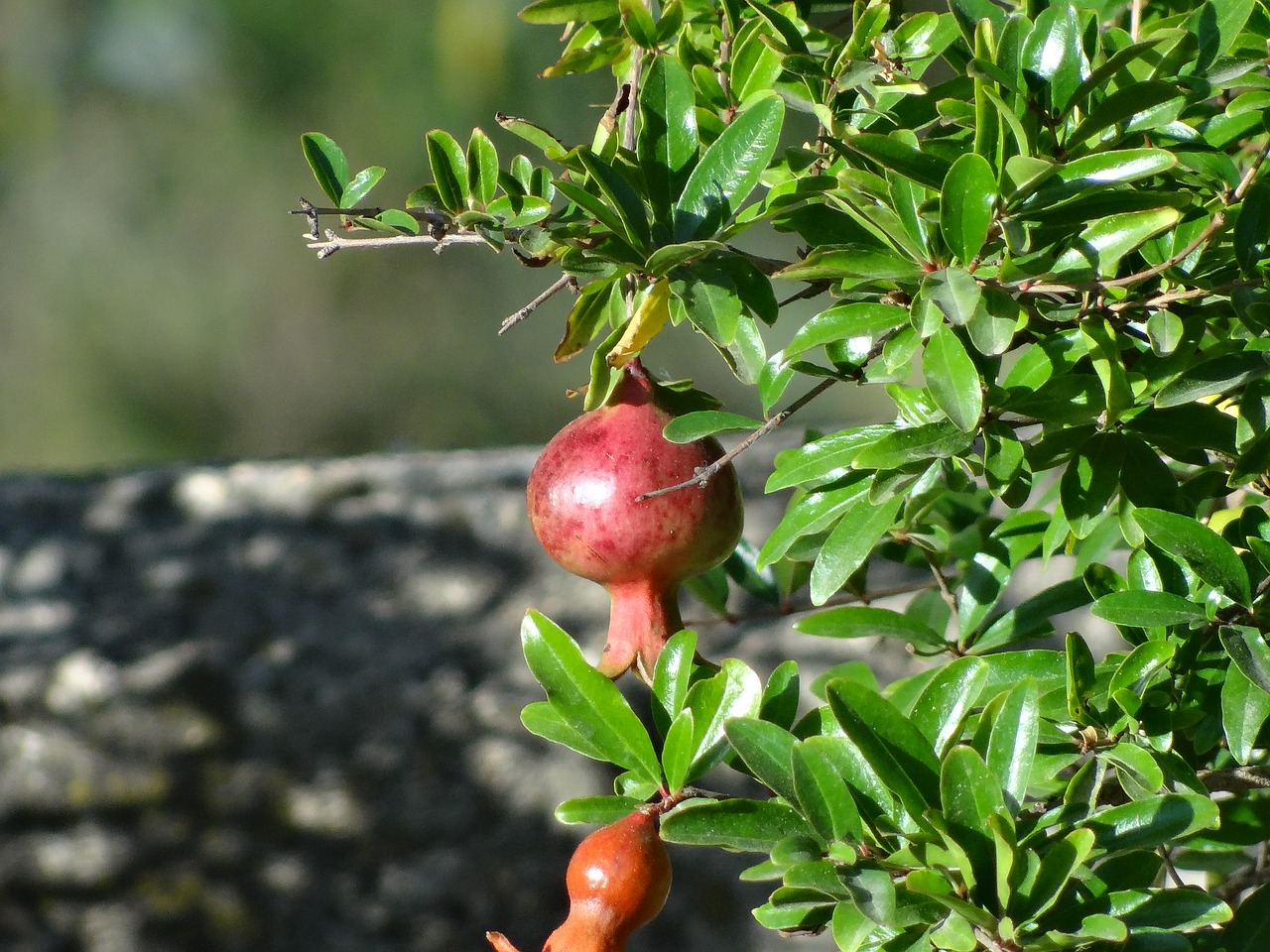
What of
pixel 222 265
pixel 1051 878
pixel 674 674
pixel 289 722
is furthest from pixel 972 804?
pixel 222 265

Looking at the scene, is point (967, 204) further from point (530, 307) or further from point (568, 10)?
point (568, 10)

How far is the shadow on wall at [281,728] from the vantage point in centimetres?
212

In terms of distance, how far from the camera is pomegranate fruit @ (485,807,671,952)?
535mm

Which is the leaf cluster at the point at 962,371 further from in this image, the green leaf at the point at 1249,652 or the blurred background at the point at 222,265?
the blurred background at the point at 222,265

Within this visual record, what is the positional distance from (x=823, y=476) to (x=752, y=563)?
12.0 inches

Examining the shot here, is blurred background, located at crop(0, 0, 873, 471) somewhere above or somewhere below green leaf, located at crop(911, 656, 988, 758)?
below

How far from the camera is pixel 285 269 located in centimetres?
365

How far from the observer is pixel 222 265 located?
11.8ft

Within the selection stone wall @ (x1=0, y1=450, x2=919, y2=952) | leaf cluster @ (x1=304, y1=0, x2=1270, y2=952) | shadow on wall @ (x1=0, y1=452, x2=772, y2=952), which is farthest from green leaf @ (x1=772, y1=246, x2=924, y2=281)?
shadow on wall @ (x1=0, y1=452, x2=772, y2=952)

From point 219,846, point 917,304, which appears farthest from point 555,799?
point 917,304

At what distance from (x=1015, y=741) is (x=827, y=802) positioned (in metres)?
0.08

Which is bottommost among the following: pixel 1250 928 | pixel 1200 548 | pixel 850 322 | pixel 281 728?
pixel 281 728

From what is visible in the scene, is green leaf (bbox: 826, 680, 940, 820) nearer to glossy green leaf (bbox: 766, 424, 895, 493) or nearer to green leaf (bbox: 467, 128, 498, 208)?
glossy green leaf (bbox: 766, 424, 895, 493)

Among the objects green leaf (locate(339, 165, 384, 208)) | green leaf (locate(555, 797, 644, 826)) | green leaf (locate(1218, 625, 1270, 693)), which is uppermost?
green leaf (locate(339, 165, 384, 208))
